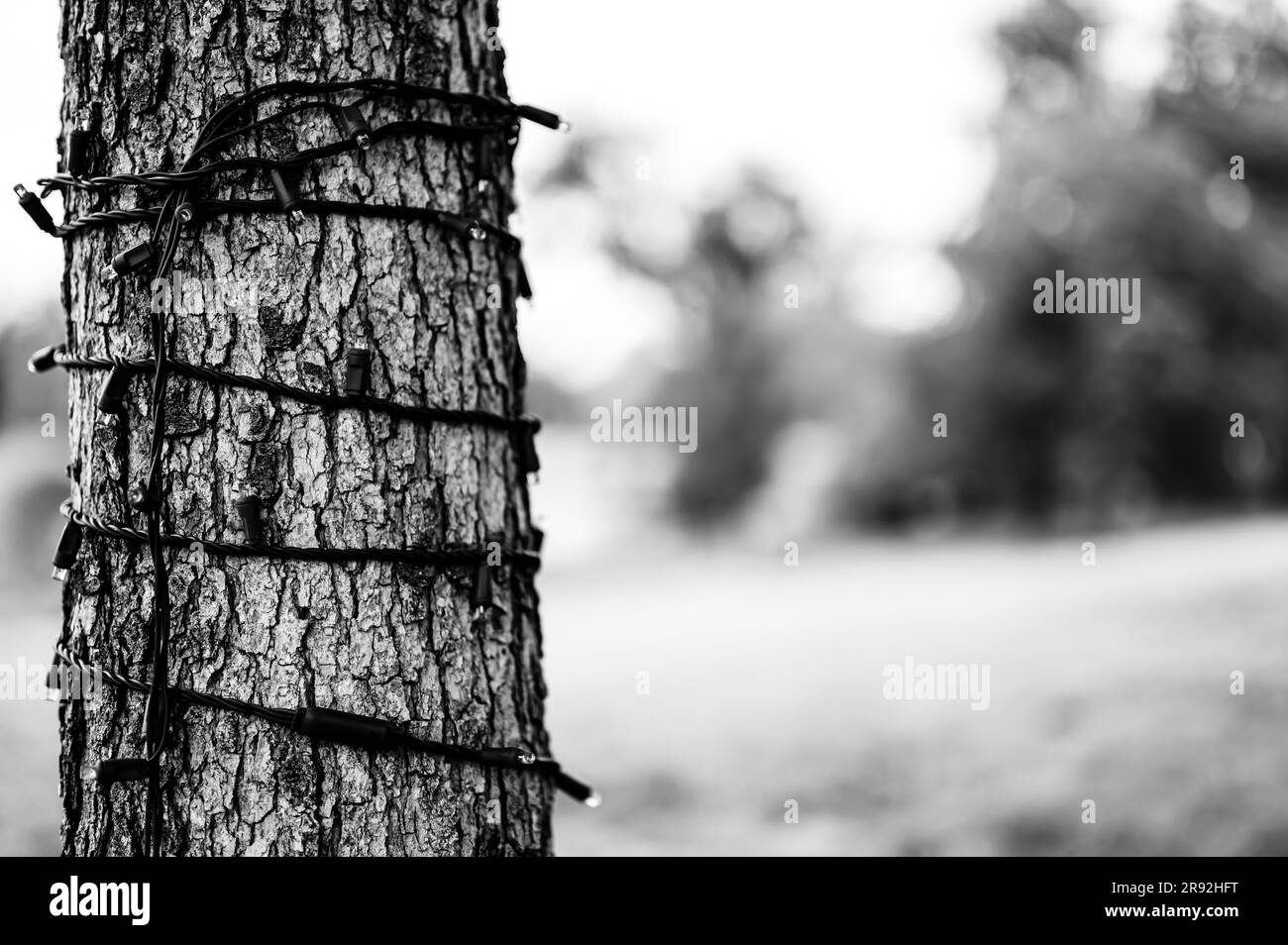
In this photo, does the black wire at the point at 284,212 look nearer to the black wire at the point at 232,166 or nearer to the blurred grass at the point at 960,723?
the black wire at the point at 232,166

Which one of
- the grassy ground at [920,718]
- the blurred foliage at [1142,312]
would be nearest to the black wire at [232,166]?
the grassy ground at [920,718]

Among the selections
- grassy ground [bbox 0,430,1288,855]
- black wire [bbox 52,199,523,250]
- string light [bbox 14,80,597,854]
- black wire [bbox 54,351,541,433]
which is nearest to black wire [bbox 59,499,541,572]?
string light [bbox 14,80,597,854]

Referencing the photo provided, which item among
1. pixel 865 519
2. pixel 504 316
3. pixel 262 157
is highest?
pixel 865 519

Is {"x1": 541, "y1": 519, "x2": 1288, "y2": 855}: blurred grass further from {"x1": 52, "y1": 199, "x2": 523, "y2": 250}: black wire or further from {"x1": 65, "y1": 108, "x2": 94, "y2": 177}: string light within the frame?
{"x1": 65, "y1": 108, "x2": 94, "y2": 177}: string light

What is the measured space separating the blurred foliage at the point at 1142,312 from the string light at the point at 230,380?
49.6 feet

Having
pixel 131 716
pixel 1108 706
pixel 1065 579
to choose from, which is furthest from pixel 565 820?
pixel 1065 579

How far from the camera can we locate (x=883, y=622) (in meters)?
10.4

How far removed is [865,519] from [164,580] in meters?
18.2

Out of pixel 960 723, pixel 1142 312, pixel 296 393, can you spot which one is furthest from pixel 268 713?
pixel 1142 312

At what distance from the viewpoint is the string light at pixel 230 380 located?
62.1 inches

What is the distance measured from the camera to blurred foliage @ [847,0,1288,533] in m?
15.1

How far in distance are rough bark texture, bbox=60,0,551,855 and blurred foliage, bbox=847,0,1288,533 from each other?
1509 cm

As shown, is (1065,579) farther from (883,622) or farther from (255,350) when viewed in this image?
(255,350)

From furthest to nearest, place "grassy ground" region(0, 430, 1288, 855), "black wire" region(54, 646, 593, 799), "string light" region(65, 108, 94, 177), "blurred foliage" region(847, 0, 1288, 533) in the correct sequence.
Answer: "blurred foliage" region(847, 0, 1288, 533)
"grassy ground" region(0, 430, 1288, 855)
"string light" region(65, 108, 94, 177)
"black wire" region(54, 646, 593, 799)
